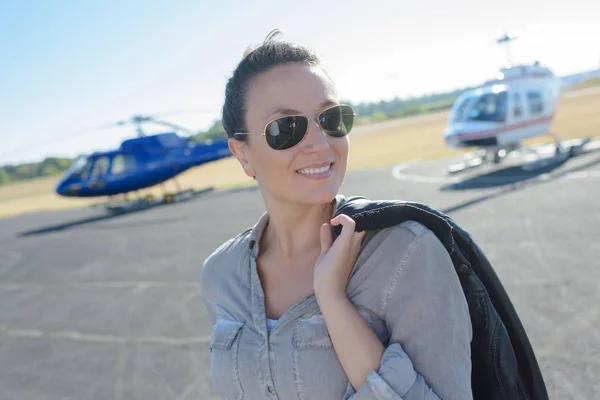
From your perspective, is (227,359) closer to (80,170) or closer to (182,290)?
(182,290)

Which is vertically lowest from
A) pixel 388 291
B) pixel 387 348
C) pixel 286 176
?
pixel 387 348

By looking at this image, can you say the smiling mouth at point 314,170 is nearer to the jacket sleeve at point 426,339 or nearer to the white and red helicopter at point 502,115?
the jacket sleeve at point 426,339

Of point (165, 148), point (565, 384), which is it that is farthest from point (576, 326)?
point (165, 148)

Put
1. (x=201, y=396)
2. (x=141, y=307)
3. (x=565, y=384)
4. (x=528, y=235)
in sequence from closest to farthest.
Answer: (x=565, y=384) → (x=201, y=396) → (x=141, y=307) → (x=528, y=235)

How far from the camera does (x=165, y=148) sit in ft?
60.1

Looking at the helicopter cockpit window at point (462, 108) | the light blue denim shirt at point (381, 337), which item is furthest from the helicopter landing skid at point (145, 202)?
the light blue denim shirt at point (381, 337)

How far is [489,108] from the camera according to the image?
1316 centimetres

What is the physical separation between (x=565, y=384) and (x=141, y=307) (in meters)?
4.71

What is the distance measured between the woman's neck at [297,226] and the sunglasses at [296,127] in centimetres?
23

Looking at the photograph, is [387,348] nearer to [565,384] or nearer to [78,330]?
[565,384]

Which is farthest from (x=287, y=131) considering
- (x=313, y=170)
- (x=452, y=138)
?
(x=452, y=138)

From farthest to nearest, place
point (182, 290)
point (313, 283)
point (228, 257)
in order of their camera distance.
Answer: point (182, 290) < point (228, 257) < point (313, 283)

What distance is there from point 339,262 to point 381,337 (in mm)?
231

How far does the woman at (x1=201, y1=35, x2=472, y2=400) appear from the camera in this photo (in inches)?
49.2
